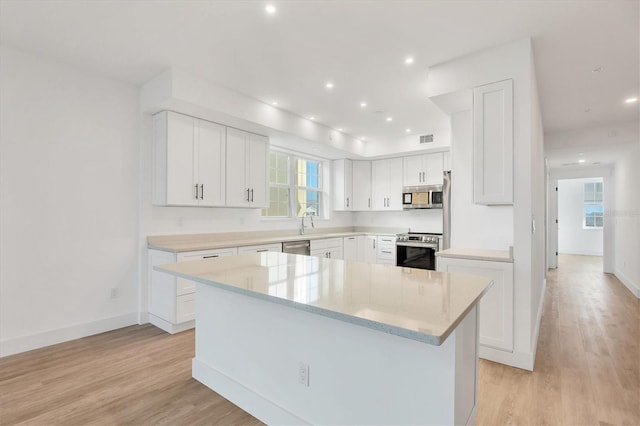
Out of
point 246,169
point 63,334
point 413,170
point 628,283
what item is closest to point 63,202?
point 63,334

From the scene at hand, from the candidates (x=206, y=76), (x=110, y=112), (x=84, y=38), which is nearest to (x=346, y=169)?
(x=206, y=76)

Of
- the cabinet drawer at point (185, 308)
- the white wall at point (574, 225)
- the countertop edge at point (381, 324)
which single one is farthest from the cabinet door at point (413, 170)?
the white wall at point (574, 225)

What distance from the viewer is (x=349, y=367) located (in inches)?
57.8

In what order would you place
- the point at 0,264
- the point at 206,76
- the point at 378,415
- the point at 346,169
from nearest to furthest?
1. the point at 378,415
2. the point at 0,264
3. the point at 206,76
4. the point at 346,169

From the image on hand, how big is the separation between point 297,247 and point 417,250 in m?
2.04

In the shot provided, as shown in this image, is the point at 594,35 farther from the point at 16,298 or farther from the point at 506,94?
the point at 16,298

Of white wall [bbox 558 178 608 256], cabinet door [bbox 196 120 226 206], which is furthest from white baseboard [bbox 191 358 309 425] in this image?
white wall [bbox 558 178 608 256]

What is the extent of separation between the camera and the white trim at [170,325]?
10.9 feet

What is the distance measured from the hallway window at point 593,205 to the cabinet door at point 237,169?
35.5ft

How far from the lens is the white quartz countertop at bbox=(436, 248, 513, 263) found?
265cm

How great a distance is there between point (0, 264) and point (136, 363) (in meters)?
1.53

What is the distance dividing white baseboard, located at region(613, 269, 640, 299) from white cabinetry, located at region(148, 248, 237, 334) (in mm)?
6226

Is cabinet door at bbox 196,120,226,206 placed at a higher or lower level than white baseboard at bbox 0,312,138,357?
higher

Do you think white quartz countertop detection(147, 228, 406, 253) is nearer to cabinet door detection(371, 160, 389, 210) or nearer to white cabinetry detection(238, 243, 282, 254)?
white cabinetry detection(238, 243, 282, 254)
